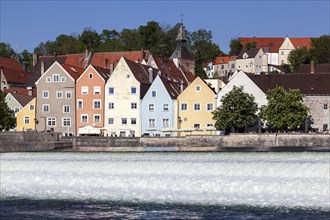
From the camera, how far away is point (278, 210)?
25.4 m

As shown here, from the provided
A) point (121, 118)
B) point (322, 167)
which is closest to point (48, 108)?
point (121, 118)

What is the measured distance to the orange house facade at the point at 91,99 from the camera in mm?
74562

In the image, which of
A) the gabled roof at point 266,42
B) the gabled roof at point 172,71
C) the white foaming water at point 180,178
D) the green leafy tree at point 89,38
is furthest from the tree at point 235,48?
the white foaming water at point 180,178

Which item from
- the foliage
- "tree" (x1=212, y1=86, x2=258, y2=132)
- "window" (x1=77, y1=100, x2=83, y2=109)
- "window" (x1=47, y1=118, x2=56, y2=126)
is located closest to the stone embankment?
"tree" (x1=212, y1=86, x2=258, y2=132)

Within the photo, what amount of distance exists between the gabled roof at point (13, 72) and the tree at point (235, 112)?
160 ft

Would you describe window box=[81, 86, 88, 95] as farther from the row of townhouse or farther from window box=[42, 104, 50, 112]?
the row of townhouse

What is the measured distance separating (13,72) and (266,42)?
3055 inches

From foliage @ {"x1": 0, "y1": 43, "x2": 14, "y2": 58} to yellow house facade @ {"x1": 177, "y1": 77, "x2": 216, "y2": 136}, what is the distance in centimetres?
8710

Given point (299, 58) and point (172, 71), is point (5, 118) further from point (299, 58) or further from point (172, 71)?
point (299, 58)

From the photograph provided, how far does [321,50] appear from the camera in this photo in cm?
11669

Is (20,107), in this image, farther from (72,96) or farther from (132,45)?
(132,45)

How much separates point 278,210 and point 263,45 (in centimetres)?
13927

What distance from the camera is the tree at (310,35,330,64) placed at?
11556cm

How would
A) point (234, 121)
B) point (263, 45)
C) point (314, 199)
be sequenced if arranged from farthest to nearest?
point (263, 45), point (234, 121), point (314, 199)
